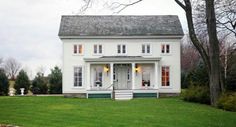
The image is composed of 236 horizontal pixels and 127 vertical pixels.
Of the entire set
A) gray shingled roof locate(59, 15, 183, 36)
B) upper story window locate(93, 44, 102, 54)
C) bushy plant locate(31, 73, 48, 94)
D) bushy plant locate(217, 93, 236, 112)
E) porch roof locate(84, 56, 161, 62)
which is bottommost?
bushy plant locate(217, 93, 236, 112)

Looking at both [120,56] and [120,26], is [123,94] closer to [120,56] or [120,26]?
[120,56]

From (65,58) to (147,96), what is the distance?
8.58 meters

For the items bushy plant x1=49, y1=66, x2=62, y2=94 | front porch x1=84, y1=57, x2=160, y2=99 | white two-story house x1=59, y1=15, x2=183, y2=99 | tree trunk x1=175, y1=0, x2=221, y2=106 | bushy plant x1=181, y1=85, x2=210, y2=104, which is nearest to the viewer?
tree trunk x1=175, y1=0, x2=221, y2=106

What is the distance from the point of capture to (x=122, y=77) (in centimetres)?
4222

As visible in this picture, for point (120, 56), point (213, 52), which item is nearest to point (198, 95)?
point (213, 52)

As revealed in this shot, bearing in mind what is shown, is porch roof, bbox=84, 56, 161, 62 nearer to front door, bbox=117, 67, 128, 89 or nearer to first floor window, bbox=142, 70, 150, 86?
first floor window, bbox=142, 70, 150, 86

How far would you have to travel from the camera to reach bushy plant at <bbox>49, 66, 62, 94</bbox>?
50987mm

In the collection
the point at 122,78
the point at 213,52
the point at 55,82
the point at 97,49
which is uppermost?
the point at 97,49

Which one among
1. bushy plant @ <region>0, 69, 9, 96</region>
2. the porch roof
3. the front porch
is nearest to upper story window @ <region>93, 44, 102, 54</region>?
Result: the front porch

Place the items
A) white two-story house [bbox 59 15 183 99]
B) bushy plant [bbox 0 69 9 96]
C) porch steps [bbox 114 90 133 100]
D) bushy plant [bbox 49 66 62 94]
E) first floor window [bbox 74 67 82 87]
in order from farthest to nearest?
bushy plant [bbox 49 66 62 94], bushy plant [bbox 0 69 9 96], first floor window [bbox 74 67 82 87], white two-story house [bbox 59 15 183 99], porch steps [bbox 114 90 133 100]

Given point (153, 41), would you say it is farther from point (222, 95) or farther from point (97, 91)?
point (222, 95)

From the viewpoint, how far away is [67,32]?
41.0 metres

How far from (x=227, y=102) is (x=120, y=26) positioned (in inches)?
736

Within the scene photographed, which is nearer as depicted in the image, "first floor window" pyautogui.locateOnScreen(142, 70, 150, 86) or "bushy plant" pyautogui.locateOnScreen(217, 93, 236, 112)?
"bushy plant" pyautogui.locateOnScreen(217, 93, 236, 112)
